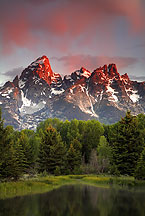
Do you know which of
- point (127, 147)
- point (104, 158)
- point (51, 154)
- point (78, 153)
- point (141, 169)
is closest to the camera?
point (141, 169)

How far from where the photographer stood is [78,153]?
61875 mm

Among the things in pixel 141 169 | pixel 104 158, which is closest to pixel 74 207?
pixel 141 169

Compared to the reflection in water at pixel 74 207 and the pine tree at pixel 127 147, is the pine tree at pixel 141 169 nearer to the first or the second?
the pine tree at pixel 127 147

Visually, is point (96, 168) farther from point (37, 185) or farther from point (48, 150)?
point (37, 185)

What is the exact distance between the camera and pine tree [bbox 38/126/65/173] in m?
57.9

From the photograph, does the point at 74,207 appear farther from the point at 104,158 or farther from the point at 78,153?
the point at 78,153

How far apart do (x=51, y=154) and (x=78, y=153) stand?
22.8 ft

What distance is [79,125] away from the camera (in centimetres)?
9712

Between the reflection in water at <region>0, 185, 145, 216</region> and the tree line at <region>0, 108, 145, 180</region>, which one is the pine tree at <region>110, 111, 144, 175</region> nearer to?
the tree line at <region>0, 108, 145, 180</region>

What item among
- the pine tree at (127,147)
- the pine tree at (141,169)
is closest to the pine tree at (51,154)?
the pine tree at (127,147)

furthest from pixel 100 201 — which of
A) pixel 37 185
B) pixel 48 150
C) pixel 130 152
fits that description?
pixel 48 150

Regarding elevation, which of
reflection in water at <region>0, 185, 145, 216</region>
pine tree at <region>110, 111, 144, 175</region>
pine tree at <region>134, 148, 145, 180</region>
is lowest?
reflection in water at <region>0, 185, 145, 216</region>

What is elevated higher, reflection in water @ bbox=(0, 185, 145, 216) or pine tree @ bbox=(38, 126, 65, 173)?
pine tree @ bbox=(38, 126, 65, 173)

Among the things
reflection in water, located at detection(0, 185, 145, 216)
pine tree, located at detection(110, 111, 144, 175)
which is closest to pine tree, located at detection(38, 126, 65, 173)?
pine tree, located at detection(110, 111, 144, 175)
